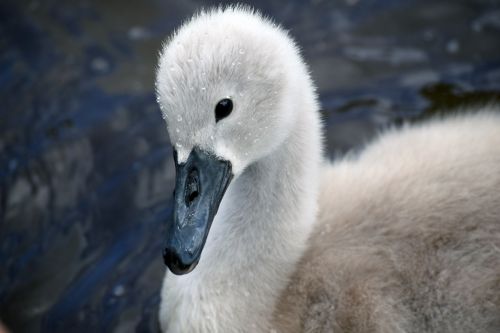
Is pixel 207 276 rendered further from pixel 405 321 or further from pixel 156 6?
pixel 156 6

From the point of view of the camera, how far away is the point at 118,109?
547 centimetres

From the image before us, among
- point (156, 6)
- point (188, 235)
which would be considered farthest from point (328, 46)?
point (188, 235)

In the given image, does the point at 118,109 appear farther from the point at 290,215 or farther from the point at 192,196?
the point at 192,196

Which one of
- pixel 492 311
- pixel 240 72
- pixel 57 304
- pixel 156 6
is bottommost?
pixel 57 304

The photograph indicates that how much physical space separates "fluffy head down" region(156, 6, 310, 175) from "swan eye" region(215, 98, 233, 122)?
0.02 m

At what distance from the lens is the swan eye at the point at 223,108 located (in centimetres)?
323

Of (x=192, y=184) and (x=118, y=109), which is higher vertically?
(x=192, y=184)

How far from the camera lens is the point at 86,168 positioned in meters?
5.09

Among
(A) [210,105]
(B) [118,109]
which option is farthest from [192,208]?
(B) [118,109]

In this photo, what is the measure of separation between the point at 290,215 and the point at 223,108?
0.65 m

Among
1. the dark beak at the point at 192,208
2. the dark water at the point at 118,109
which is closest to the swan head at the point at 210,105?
the dark beak at the point at 192,208

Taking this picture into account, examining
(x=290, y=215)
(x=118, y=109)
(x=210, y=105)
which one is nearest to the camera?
(x=210, y=105)

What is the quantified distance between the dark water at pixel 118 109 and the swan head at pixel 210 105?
1181 mm

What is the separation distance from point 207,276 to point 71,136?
1.92 meters
